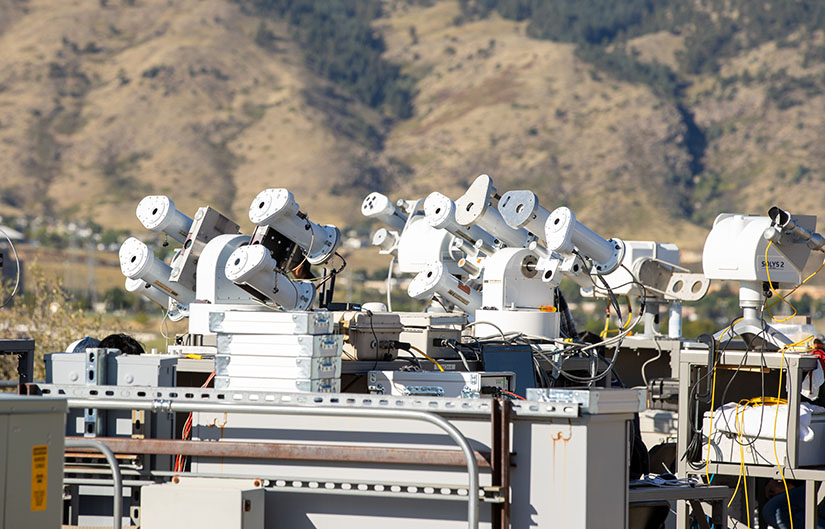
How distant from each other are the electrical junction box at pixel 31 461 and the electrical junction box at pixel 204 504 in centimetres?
54

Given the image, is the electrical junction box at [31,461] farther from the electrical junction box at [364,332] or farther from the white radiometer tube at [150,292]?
the white radiometer tube at [150,292]

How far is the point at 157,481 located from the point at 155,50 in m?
156

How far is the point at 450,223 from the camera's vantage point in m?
13.1

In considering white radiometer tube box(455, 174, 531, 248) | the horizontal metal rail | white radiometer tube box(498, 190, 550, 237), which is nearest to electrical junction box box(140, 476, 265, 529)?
the horizontal metal rail

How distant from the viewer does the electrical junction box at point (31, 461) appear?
17.5 ft

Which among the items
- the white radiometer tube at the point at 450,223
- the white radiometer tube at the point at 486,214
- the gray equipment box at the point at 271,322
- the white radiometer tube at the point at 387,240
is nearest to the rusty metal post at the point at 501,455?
the gray equipment box at the point at 271,322

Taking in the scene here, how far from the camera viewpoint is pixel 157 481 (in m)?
6.41

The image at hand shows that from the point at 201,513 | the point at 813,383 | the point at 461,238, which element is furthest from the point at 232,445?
the point at 461,238

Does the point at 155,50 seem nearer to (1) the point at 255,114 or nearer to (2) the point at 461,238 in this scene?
(1) the point at 255,114

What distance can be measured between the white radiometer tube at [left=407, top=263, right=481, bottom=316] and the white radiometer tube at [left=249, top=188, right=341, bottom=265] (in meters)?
2.74

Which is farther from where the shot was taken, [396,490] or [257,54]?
[257,54]

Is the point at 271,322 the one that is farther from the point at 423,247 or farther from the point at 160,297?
the point at 423,247

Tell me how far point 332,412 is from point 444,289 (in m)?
7.27

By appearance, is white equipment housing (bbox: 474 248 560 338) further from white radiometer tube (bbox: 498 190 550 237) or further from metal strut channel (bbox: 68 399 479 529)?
→ metal strut channel (bbox: 68 399 479 529)
